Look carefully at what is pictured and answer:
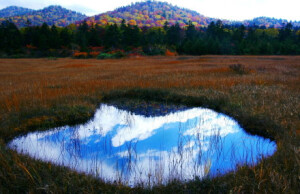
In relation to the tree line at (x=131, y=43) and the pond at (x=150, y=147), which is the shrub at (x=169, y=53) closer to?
the tree line at (x=131, y=43)

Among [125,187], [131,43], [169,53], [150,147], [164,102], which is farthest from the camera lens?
[131,43]

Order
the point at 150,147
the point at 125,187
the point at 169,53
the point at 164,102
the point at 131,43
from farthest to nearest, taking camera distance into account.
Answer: the point at 131,43 → the point at 169,53 → the point at 164,102 → the point at 150,147 → the point at 125,187

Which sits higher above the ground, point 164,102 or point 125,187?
point 164,102

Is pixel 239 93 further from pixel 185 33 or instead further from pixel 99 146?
pixel 185 33

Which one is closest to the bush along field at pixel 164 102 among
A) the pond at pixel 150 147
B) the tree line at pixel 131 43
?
the pond at pixel 150 147

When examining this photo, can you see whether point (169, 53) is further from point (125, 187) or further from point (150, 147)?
point (125, 187)

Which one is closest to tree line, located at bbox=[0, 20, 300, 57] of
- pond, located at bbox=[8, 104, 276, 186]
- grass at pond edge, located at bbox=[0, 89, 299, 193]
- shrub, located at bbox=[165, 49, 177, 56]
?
shrub, located at bbox=[165, 49, 177, 56]

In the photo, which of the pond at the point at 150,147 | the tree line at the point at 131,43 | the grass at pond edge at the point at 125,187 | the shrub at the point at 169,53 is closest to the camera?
the grass at pond edge at the point at 125,187

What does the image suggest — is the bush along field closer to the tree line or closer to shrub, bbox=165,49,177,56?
shrub, bbox=165,49,177,56

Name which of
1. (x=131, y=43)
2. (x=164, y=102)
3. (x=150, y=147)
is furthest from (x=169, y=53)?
(x=150, y=147)
